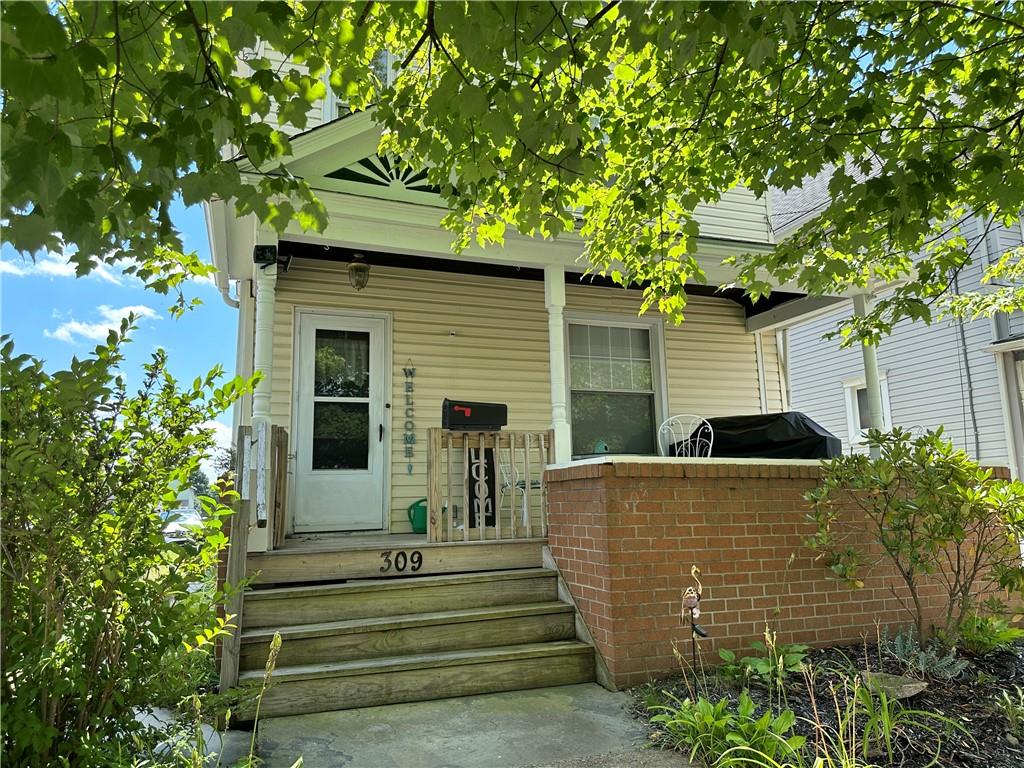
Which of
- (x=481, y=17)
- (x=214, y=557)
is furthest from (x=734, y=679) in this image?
(x=481, y=17)

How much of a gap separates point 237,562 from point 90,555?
191 cm

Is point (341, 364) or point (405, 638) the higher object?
point (341, 364)

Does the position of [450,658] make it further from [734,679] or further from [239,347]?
[239,347]

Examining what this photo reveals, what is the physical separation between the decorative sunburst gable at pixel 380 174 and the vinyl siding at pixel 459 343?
152 cm

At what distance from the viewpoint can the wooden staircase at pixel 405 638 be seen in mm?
3977

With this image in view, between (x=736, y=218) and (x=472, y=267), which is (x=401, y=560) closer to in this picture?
(x=472, y=267)

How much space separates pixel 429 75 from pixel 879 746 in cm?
400

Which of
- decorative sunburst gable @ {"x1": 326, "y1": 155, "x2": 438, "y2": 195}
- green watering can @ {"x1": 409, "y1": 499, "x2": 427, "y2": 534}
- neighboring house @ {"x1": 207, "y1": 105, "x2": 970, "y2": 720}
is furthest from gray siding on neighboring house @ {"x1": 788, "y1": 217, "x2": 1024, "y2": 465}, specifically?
decorative sunburst gable @ {"x1": 326, "y1": 155, "x2": 438, "y2": 195}

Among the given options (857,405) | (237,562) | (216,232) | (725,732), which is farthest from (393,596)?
(857,405)

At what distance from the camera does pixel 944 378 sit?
10.6 m

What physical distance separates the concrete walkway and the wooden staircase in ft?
0.38

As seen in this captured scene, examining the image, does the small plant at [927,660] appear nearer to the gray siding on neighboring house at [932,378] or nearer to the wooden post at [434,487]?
the wooden post at [434,487]

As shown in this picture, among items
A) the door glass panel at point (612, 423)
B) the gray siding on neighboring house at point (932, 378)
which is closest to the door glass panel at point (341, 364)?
the door glass panel at point (612, 423)

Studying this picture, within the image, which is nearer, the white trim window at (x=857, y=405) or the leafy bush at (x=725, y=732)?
the leafy bush at (x=725, y=732)
